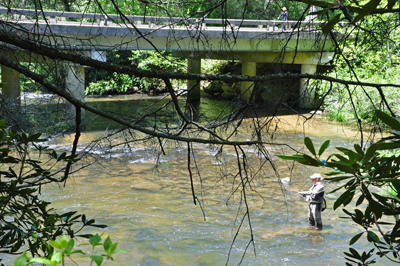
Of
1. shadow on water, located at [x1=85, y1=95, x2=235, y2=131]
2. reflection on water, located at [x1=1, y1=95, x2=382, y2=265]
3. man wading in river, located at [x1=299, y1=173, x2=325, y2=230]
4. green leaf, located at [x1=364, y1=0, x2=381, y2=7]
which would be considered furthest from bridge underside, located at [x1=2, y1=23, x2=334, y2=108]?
reflection on water, located at [x1=1, y1=95, x2=382, y2=265]

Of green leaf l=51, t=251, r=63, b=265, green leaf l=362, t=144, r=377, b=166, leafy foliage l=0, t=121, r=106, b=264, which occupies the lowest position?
leafy foliage l=0, t=121, r=106, b=264

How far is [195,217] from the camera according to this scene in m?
8.92

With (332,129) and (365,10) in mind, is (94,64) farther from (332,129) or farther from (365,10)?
(332,129)

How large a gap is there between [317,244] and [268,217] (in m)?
1.44

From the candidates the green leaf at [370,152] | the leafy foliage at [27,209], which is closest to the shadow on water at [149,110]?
the leafy foliage at [27,209]

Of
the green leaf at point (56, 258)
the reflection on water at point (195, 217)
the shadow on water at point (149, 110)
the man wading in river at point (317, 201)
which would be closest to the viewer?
the green leaf at point (56, 258)

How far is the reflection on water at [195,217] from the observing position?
7289 millimetres

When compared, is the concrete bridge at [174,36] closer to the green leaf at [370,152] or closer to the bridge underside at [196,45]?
the bridge underside at [196,45]

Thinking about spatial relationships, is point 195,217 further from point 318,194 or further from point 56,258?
point 56,258

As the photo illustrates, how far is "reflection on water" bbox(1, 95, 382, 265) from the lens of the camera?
729 centimetres

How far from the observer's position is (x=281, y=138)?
14609 mm

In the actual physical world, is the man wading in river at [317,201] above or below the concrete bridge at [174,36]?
below

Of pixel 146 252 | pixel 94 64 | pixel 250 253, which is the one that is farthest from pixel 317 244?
pixel 94 64

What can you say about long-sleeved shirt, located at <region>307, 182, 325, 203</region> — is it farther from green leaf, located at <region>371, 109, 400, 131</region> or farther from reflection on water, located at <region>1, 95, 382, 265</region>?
green leaf, located at <region>371, 109, 400, 131</region>
